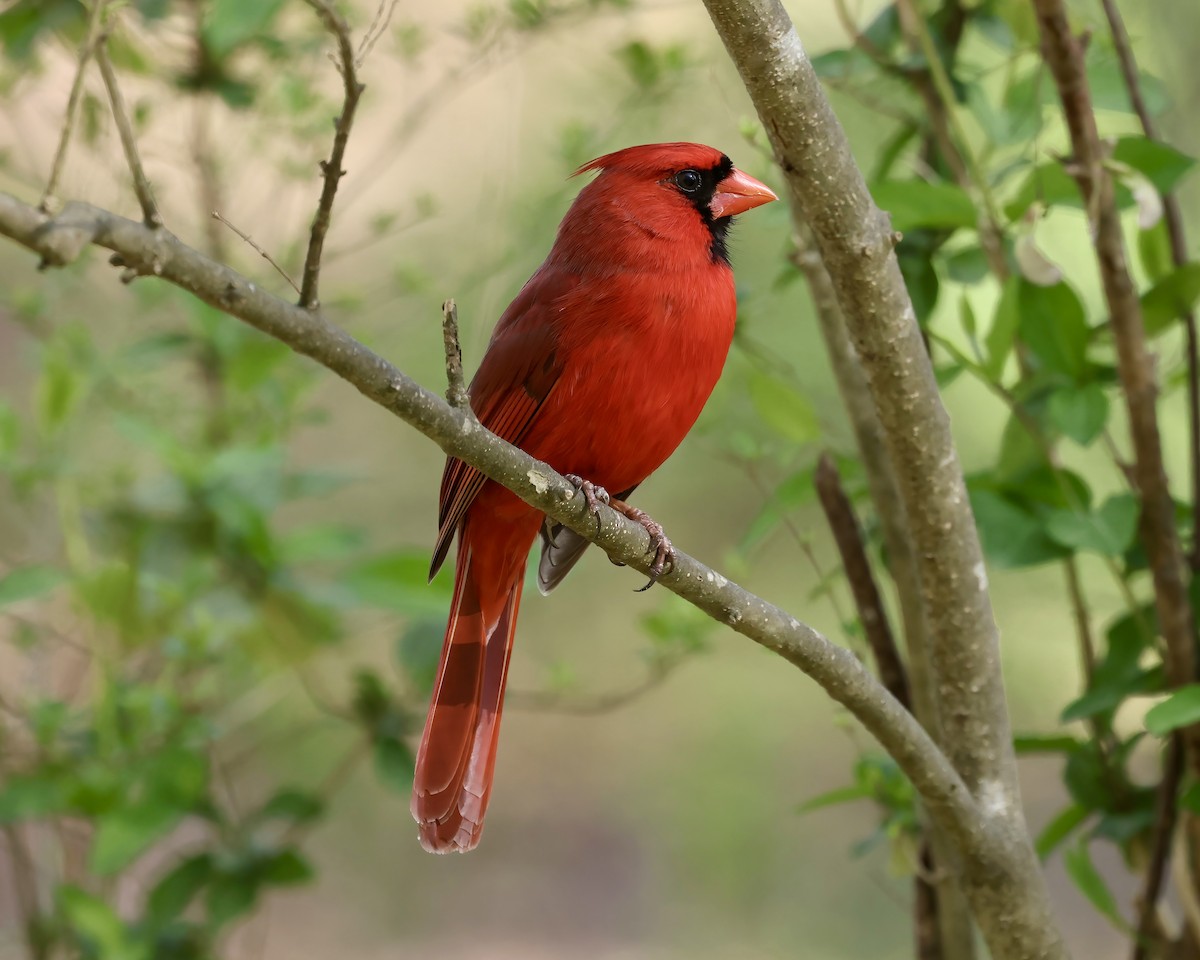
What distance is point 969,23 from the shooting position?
74.9 inches

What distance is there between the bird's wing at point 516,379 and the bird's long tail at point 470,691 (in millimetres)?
138

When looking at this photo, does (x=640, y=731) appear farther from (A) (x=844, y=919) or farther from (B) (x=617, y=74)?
(B) (x=617, y=74)

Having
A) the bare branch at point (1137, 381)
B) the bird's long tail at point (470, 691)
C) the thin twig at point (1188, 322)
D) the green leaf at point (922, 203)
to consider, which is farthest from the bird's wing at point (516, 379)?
the thin twig at point (1188, 322)

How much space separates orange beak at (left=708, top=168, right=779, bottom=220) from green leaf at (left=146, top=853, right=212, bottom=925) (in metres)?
1.21

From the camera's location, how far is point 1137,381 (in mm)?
1592

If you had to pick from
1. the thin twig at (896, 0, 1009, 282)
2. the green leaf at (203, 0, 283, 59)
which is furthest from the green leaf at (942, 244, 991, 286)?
the green leaf at (203, 0, 283, 59)

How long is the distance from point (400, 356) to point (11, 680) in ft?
4.25

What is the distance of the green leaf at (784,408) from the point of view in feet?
5.73

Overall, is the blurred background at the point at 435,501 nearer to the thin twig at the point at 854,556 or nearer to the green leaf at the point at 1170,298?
the thin twig at the point at 854,556

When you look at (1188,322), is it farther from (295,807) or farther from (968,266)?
(295,807)

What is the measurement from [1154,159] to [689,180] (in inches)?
22.3

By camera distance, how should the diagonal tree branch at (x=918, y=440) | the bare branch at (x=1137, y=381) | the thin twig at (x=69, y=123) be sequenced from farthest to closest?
the bare branch at (x=1137, y=381)
the diagonal tree branch at (x=918, y=440)
the thin twig at (x=69, y=123)

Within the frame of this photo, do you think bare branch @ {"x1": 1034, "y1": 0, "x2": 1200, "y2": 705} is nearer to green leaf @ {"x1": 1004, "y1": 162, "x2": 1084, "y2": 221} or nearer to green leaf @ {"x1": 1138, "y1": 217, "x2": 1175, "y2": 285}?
green leaf @ {"x1": 1004, "y1": 162, "x2": 1084, "y2": 221}

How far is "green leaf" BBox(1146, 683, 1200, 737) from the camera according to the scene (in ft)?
4.51
